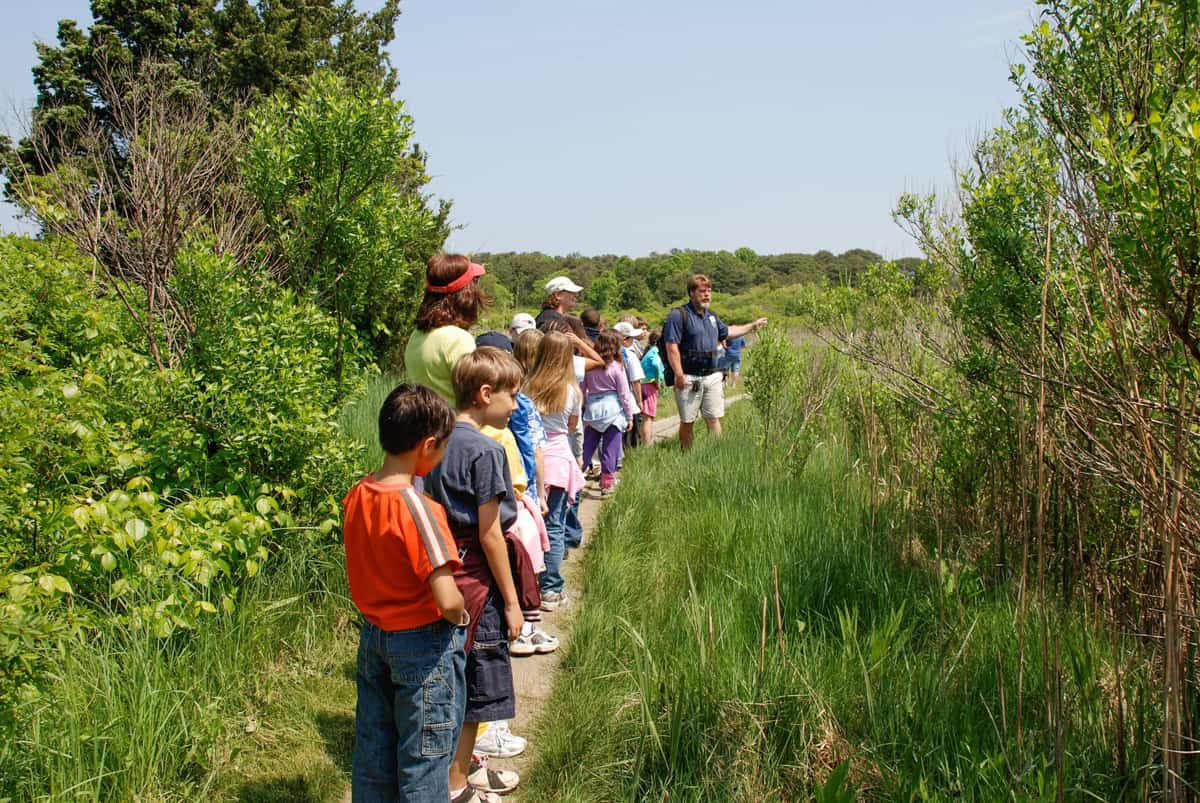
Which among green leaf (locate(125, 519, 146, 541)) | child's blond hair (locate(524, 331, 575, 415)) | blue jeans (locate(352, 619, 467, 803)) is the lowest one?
blue jeans (locate(352, 619, 467, 803))

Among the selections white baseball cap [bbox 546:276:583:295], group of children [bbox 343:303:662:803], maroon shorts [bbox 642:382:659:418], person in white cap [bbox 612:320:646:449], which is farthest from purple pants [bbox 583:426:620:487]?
group of children [bbox 343:303:662:803]

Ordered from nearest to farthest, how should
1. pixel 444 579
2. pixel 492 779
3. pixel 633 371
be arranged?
pixel 444 579
pixel 492 779
pixel 633 371

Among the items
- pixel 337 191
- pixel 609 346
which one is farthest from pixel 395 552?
pixel 609 346

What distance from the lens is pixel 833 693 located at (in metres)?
3.07

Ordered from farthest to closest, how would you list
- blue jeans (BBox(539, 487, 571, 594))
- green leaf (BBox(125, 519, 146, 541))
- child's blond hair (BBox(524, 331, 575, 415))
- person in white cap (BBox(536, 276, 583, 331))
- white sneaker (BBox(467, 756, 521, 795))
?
person in white cap (BBox(536, 276, 583, 331))
blue jeans (BBox(539, 487, 571, 594))
child's blond hair (BBox(524, 331, 575, 415))
white sneaker (BBox(467, 756, 521, 795))
green leaf (BBox(125, 519, 146, 541))

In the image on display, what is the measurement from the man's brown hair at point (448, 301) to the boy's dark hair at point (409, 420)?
43.1 inches

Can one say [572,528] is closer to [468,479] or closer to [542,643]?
[542,643]

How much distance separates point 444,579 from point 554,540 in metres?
2.46

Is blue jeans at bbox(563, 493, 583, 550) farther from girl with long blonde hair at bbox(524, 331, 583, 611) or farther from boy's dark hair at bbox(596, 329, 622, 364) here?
boy's dark hair at bbox(596, 329, 622, 364)

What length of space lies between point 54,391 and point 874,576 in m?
3.59

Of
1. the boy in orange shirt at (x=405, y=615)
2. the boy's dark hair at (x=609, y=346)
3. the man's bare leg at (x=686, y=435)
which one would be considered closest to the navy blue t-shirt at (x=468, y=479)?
the boy in orange shirt at (x=405, y=615)

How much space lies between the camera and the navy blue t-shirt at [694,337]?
7938mm

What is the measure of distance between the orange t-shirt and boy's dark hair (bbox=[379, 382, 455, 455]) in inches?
5.2

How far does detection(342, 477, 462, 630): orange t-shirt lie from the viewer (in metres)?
2.45
